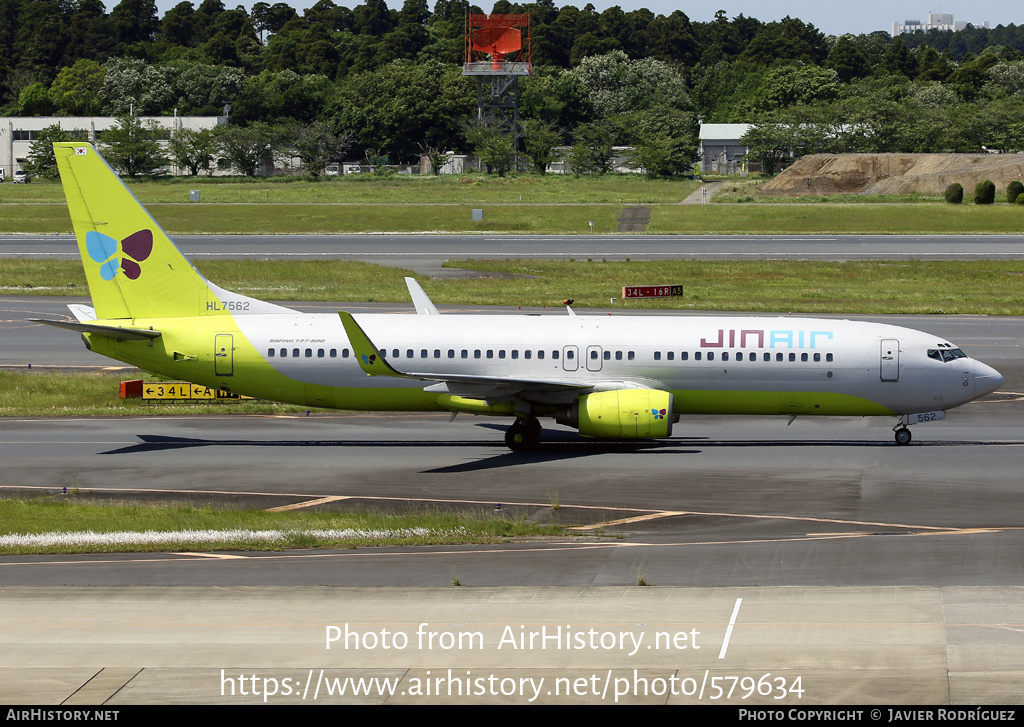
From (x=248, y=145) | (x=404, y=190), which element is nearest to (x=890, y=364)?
(x=404, y=190)

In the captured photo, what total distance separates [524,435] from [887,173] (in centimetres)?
12443

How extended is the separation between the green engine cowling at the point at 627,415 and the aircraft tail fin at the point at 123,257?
44.0 ft

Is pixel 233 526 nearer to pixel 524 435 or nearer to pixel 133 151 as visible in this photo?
pixel 524 435

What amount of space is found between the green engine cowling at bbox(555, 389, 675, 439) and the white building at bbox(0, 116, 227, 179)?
168m

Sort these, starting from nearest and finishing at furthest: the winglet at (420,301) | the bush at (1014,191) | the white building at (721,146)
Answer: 1. the winglet at (420,301)
2. the bush at (1014,191)
3. the white building at (721,146)

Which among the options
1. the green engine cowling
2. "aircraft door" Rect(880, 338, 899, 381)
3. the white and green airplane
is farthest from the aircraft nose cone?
the green engine cowling

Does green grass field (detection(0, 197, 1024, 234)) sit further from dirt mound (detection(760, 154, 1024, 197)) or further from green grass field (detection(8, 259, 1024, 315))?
green grass field (detection(8, 259, 1024, 315))

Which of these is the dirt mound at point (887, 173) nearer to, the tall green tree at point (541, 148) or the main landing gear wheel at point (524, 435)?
the tall green tree at point (541, 148)

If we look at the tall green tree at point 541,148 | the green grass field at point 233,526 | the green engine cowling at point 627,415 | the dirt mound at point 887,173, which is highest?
the tall green tree at point 541,148

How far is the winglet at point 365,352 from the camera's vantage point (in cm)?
3284

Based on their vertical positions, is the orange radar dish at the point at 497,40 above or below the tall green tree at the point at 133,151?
above

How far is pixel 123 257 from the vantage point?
3706 centimetres

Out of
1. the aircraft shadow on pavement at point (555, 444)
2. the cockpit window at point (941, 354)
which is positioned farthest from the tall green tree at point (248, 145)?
the cockpit window at point (941, 354)

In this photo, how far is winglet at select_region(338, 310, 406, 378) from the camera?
32844mm
